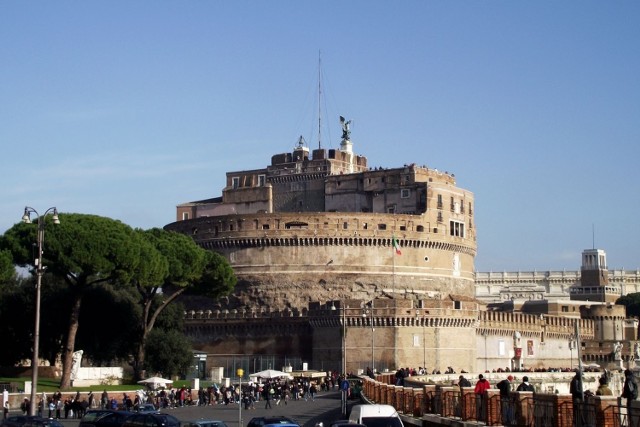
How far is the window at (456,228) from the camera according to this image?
90.6m

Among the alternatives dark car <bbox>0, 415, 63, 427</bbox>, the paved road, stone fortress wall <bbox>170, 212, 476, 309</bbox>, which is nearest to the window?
stone fortress wall <bbox>170, 212, 476, 309</bbox>

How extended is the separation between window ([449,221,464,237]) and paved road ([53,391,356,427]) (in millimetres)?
39539

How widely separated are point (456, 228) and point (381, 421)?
66.1 meters

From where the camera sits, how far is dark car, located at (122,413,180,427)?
95.8ft

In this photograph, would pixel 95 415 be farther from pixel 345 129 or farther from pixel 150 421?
pixel 345 129

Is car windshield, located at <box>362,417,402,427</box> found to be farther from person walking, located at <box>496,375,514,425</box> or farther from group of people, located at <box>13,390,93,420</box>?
group of people, located at <box>13,390,93,420</box>

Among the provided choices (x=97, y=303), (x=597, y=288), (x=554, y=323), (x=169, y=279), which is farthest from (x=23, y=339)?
(x=597, y=288)

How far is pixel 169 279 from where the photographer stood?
216 feet

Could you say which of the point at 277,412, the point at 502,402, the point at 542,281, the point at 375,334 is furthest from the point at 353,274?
the point at 542,281

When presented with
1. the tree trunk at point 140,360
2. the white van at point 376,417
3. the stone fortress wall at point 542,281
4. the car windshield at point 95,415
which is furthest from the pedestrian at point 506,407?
the stone fortress wall at point 542,281

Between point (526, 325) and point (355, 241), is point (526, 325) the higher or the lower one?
the lower one

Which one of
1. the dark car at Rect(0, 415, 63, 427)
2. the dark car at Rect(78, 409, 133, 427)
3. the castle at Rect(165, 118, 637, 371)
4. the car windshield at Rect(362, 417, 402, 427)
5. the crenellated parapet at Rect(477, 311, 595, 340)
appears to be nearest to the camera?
the car windshield at Rect(362, 417, 402, 427)

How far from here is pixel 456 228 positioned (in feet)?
300

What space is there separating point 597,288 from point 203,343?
2464 inches
